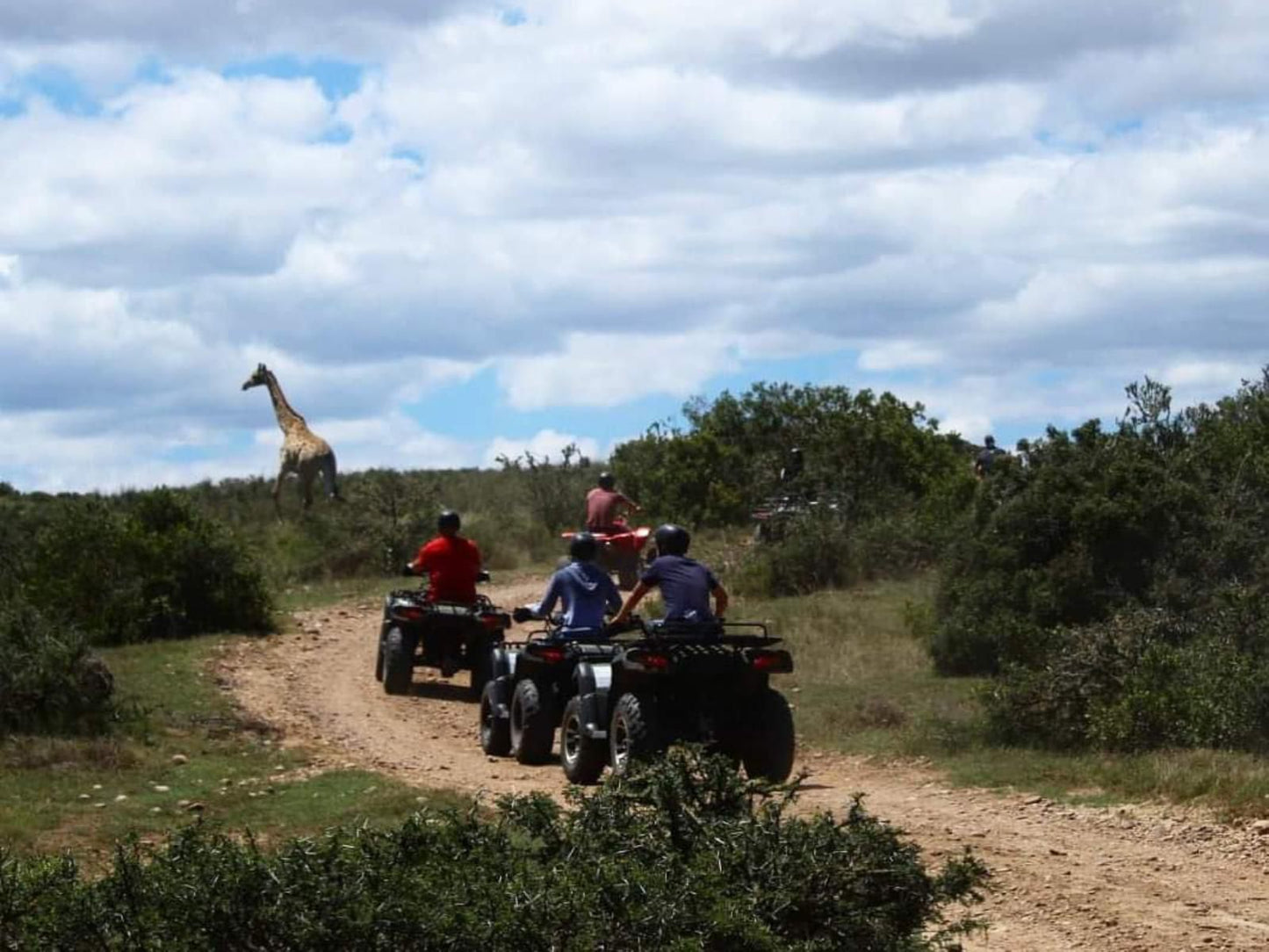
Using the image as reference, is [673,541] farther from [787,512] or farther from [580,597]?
[787,512]

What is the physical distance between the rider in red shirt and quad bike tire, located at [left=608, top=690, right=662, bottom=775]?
5.71m

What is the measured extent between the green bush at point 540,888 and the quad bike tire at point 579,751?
528cm

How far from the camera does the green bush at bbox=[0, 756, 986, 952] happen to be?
→ 626 cm

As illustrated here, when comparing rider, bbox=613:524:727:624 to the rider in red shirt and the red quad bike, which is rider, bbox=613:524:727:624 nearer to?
the rider in red shirt

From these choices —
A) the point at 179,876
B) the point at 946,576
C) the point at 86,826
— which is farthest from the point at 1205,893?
the point at 946,576

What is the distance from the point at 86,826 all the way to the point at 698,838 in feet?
18.2

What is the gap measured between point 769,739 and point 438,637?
6020 mm

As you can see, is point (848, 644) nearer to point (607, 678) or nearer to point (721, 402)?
point (607, 678)

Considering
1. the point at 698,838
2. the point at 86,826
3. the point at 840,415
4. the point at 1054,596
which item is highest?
the point at 840,415

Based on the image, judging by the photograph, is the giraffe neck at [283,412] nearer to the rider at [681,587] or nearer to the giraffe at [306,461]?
the giraffe at [306,461]

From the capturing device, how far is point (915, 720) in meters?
15.3

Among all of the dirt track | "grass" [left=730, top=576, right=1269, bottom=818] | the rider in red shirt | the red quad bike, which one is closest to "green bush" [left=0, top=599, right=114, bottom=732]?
the dirt track

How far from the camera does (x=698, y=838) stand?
23.6 ft

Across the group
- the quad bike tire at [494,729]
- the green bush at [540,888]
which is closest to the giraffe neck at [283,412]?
the quad bike tire at [494,729]
